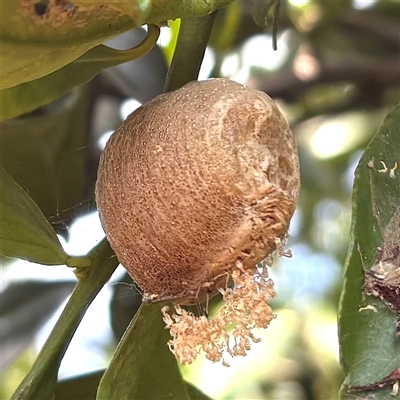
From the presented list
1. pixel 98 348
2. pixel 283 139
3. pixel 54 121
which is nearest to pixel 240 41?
pixel 54 121

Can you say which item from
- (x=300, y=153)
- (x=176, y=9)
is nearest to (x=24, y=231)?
(x=176, y=9)

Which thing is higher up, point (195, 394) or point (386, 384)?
point (386, 384)

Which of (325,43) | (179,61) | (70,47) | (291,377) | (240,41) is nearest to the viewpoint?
(70,47)

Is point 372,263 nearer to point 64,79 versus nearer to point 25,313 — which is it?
point 64,79

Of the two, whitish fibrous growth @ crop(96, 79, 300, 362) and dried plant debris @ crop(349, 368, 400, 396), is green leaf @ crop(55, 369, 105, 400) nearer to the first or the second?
whitish fibrous growth @ crop(96, 79, 300, 362)

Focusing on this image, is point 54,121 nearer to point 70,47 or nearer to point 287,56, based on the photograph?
point 70,47

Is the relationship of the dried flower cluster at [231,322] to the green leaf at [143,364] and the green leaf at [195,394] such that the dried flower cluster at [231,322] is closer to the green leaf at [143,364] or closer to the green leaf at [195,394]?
the green leaf at [143,364]

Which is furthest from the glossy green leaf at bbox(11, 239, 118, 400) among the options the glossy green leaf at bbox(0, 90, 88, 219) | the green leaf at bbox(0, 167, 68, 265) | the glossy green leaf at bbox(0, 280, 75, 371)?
the glossy green leaf at bbox(0, 280, 75, 371)
